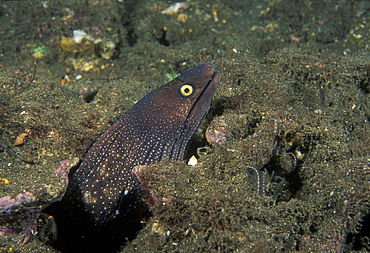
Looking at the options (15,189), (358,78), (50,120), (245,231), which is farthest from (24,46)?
(358,78)

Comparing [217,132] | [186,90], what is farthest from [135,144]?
[217,132]

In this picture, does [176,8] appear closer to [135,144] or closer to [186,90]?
[186,90]

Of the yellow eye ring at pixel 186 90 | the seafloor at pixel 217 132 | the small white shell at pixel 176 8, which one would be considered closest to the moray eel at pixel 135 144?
the yellow eye ring at pixel 186 90

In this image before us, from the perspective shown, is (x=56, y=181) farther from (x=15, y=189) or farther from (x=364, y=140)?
(x=364, y=140)

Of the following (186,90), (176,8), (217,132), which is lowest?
(217,132)

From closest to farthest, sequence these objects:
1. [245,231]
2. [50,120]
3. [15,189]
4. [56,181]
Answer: [245,231] < [15,189] < [56,181] < [50,120]

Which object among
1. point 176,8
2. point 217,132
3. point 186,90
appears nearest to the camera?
point 186,90
